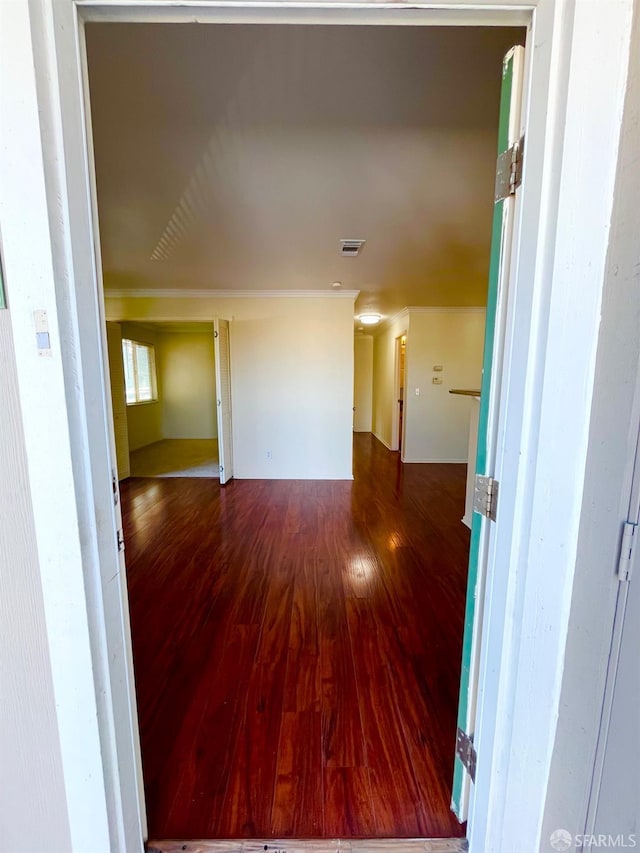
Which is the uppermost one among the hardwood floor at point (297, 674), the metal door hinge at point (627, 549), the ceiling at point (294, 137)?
the ceiling at point (294, 137)

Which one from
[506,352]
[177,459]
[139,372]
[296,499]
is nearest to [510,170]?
[506,352]

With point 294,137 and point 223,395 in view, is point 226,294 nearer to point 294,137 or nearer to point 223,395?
point 223,395

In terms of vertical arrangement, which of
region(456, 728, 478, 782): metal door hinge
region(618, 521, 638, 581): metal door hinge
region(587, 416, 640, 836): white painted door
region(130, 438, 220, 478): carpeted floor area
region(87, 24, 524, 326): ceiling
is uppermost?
region(87, 24, 524, 326): ceiling

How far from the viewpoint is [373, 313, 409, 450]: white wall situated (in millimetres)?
6539

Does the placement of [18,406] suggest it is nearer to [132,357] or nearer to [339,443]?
[339,443]

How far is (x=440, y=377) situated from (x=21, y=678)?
5660 millimetres

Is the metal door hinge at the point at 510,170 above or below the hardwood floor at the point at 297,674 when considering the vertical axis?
above

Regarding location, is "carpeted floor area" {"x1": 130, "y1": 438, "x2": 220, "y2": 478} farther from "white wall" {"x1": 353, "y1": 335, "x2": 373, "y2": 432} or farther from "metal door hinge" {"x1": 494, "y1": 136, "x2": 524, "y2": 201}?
"metal door hinge" {"x1": 494, "y1": 136, "x2": 524, "y2": 201}

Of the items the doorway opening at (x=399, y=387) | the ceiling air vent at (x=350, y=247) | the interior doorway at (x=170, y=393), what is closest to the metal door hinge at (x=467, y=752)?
the ceiling air vent at (x=350, y=247)

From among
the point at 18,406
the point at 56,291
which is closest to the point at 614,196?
the point at 56,291

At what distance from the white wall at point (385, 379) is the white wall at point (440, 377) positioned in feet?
1.42

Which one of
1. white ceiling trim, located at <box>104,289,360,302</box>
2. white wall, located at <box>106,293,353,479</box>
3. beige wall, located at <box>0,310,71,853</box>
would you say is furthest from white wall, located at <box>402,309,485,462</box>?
beige wall, located at <box>0,310,71,853</box>

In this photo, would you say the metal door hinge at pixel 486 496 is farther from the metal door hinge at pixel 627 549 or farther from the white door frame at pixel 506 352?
the metal door hinge at pixel 627 549

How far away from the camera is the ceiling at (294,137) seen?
3.77ft
